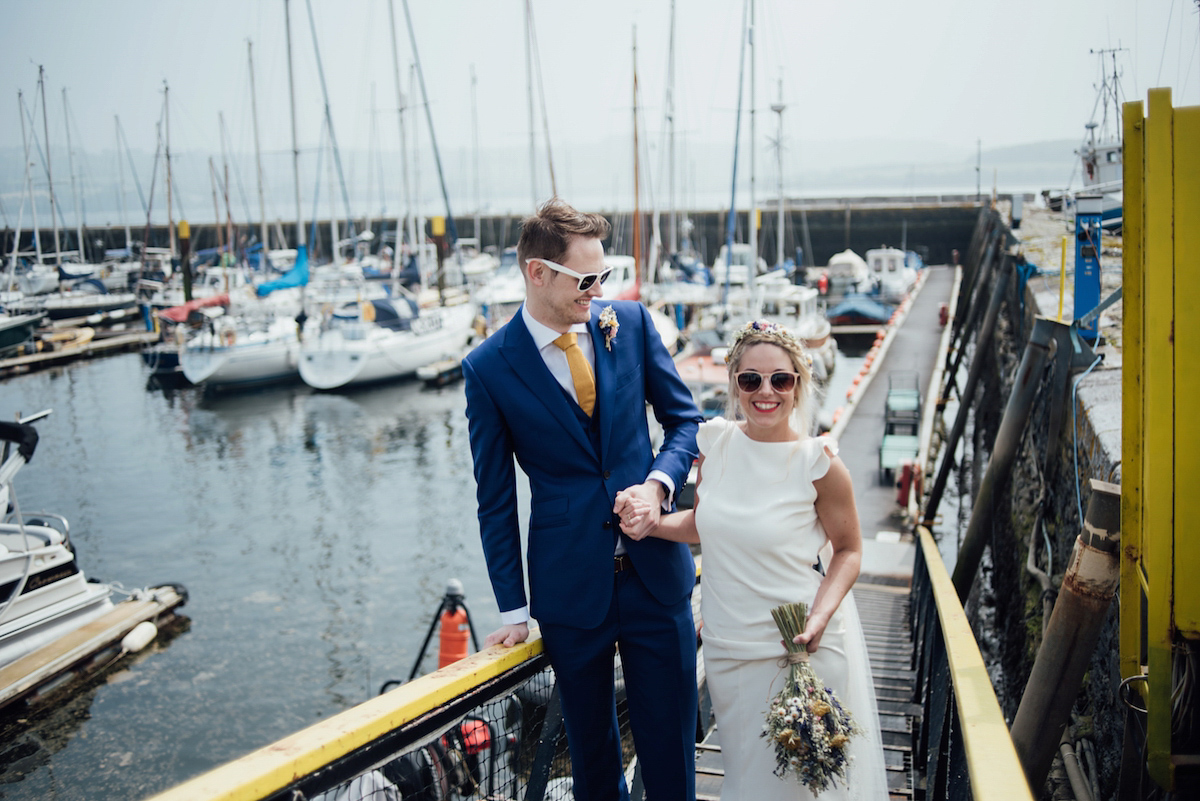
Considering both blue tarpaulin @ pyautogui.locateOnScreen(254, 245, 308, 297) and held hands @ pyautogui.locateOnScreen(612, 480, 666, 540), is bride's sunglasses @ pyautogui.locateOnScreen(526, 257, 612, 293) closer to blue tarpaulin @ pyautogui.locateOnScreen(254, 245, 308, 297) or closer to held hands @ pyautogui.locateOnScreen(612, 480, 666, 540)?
held hands @ pyautogui.locateOnScreen(612, 480, 666, 540)

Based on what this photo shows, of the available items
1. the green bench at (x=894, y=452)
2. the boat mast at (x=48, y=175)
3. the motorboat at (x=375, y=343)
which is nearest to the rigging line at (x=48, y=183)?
the boat mast at (x=48, y=175)

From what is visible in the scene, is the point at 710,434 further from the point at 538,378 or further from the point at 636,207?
the point at 636,207

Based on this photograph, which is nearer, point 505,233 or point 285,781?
point 285,781

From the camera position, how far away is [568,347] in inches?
97.1

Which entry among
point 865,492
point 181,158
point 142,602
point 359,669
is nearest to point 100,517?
point 142,602

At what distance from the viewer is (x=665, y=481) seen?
243 cm

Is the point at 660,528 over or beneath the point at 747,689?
over

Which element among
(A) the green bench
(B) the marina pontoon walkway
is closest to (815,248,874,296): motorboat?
(B) the marina pontoon walkway

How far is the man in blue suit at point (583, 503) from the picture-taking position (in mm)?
2379

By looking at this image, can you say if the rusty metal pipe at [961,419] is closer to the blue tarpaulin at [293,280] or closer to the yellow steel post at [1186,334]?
the yellow steel post at [1186,334]

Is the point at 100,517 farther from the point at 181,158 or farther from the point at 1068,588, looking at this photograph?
the point at 181,158

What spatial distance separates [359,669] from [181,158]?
39.6 meters

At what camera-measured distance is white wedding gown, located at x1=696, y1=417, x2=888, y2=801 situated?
2.37 metres

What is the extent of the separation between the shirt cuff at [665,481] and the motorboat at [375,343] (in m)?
26.1
